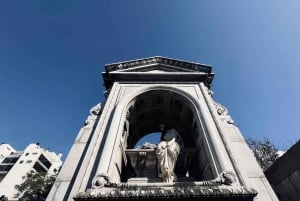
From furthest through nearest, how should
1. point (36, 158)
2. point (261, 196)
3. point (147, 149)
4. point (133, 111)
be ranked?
point (36, 158), point (133, 111), point (147, 149), point (261, 196)

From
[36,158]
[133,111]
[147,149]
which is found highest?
[36,158]

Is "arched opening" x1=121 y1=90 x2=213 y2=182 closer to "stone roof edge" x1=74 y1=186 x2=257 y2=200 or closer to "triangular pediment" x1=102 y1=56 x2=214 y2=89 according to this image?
"triangular pediment" x1=102 y1=56 x2=214 y2=89

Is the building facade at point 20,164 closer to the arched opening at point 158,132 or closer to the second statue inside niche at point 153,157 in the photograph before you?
the arched opening at point 158,132

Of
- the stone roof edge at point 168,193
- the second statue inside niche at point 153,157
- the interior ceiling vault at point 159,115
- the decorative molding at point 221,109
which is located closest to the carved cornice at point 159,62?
the interior ceiling vault at point 159,115

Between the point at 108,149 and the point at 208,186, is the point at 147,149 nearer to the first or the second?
the point at 108,149

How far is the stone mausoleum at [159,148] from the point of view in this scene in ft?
18.2

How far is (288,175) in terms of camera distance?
22.1 feet

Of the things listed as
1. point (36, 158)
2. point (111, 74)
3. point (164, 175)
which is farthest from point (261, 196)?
point (36, 158)

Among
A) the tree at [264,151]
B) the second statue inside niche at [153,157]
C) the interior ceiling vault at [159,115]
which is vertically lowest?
the second statue inside niche at [153,157]

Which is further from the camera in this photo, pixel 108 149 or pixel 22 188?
pixel 22 188

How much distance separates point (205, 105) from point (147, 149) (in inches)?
134

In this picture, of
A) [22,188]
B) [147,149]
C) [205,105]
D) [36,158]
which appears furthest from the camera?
[36,158]

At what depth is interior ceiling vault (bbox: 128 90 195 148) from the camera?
10398 millimetres

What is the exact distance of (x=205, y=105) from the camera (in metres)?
9.16
